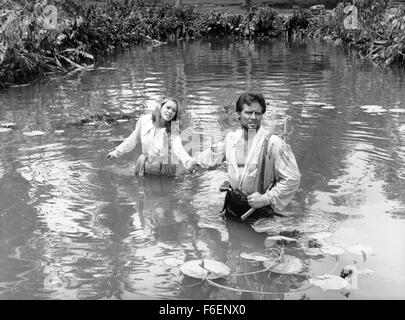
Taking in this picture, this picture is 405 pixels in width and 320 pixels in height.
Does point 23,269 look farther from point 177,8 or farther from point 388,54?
point 177,8

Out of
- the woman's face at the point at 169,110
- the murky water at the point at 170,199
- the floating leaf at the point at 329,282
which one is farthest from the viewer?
the woman's face at the point at 169,110

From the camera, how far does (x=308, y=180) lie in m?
6.95

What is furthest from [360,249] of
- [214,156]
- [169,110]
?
[169,110]

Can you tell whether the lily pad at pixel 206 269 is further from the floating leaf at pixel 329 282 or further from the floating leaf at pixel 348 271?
the floating leaf at pixel 348 271

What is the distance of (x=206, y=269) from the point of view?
441 cm

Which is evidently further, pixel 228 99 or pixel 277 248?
pixel 228 99

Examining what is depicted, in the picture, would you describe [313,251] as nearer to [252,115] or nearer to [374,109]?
[252,115]

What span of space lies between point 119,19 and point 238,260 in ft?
72.4

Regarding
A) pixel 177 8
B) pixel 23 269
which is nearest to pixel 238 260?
pixel 23 269

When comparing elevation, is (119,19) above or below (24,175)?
above

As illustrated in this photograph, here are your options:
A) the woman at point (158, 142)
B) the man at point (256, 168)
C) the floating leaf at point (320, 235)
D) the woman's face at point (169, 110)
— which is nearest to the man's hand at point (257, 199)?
the man at point (256, 168)

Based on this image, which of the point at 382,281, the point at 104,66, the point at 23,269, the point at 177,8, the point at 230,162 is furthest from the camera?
the point at 177,8

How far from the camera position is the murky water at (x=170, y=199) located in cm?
446

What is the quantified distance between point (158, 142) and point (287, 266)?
2.94 metres
